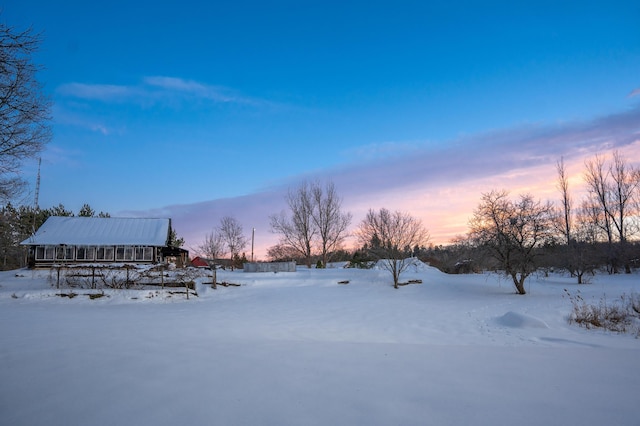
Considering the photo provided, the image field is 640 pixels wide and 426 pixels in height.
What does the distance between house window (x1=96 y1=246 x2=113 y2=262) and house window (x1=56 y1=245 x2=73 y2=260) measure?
2.42m

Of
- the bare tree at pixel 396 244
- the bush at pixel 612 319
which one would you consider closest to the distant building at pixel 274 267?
the bare tree at pixel 396 244

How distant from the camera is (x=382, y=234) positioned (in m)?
26.7

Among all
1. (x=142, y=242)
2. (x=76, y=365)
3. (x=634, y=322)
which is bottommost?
(x=634, y=322)

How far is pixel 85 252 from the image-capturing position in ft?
119

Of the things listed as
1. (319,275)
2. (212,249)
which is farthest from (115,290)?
(212,249)

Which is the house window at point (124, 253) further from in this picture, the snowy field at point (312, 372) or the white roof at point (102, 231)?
the snowy field at point (312, 372)

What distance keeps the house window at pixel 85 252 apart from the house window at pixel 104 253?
0.43 metres

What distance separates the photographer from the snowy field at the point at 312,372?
13.2 feet

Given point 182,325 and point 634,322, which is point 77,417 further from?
point 634,322

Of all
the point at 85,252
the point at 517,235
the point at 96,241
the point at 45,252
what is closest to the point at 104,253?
the point at 96,241

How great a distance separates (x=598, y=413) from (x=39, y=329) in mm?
11866

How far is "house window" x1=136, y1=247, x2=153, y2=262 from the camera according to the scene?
37.3 metres

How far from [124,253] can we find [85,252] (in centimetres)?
359

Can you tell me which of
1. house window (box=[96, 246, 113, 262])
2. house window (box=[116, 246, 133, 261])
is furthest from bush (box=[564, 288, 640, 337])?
house window (box=[96, 246, 113, 262])
